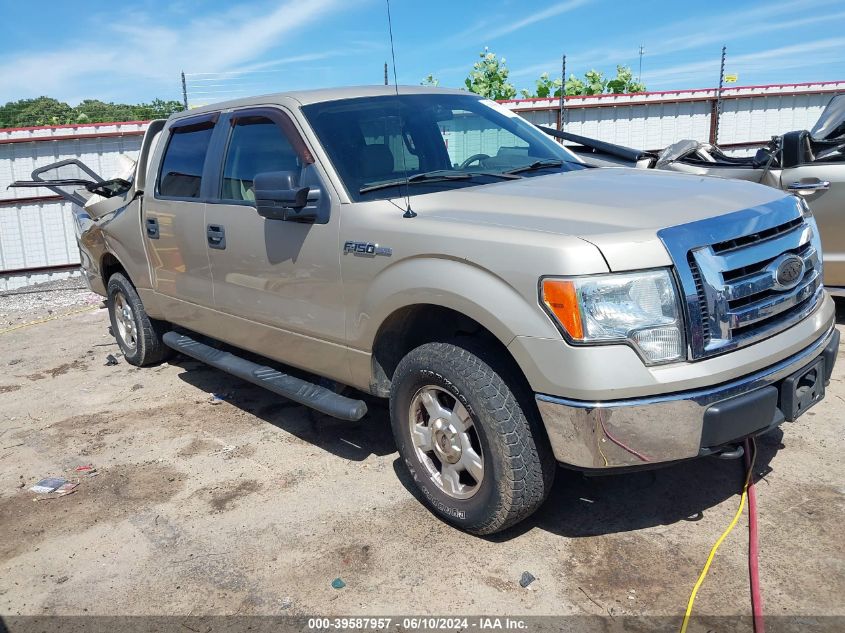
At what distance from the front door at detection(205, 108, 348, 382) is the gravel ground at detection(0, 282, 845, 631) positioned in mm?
703

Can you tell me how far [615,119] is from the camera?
1303 cm

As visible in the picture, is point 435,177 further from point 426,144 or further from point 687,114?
point 687,114

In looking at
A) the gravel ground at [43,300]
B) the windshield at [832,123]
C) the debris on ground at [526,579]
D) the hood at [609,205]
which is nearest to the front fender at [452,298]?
the hood at [609,205]

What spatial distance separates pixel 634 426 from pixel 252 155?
9.15 ft

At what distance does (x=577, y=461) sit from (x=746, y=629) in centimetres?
81

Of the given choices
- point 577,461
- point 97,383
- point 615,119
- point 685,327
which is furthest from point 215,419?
point 615,119

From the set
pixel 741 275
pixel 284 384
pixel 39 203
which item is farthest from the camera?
pixel 39 203

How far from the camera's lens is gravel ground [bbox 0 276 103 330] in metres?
9.18

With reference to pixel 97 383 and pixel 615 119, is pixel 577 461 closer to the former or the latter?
pixel 97 383

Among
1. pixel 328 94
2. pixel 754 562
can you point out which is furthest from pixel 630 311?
pixel 328 94

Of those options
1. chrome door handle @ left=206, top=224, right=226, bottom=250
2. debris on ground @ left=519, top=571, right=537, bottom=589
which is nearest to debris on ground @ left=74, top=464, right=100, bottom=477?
chrome door handle @ left=206, top=224, right=226, bottom=250

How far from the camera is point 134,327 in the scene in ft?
20.2

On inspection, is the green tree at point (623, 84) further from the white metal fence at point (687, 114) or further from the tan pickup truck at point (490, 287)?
the tan pickup truck at point (490, 287)

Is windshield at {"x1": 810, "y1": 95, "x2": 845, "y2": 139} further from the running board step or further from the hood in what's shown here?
the running board step
